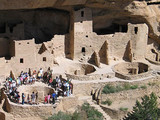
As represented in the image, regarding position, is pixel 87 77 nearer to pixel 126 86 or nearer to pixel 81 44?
pixel 126 86

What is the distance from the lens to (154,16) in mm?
31766

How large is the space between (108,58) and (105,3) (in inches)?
159

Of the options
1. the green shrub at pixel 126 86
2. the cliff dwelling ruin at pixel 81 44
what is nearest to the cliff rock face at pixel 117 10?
the cliff dwelling ruin at pixel 81 44

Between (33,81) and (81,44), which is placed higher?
(81,44)

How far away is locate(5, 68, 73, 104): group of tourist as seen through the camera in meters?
24.8

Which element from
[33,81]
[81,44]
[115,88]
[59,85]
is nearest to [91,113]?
[59,85]

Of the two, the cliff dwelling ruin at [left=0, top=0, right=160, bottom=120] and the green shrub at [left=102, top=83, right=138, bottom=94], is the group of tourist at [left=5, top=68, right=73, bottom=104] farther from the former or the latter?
the green shrub at [left=102, top=83, right=138, bottom=94]

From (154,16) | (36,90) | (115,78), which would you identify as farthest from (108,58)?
(36,90)

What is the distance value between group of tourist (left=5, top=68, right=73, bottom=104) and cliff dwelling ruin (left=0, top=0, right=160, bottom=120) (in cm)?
16

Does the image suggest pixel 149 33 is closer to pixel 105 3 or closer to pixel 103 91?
pixel 105 3

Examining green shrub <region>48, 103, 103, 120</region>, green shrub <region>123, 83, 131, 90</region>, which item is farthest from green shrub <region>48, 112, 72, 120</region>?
green shrub <region>123, 83, 131, 90</region>

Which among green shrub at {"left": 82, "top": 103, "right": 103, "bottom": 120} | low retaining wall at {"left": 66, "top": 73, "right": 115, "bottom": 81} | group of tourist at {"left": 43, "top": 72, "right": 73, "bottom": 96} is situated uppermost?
low retaining wall at {"left": 66, "top": 73, "right": 115, "bottom": 81}

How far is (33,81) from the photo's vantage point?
2684cm

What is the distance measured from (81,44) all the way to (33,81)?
5.43m
